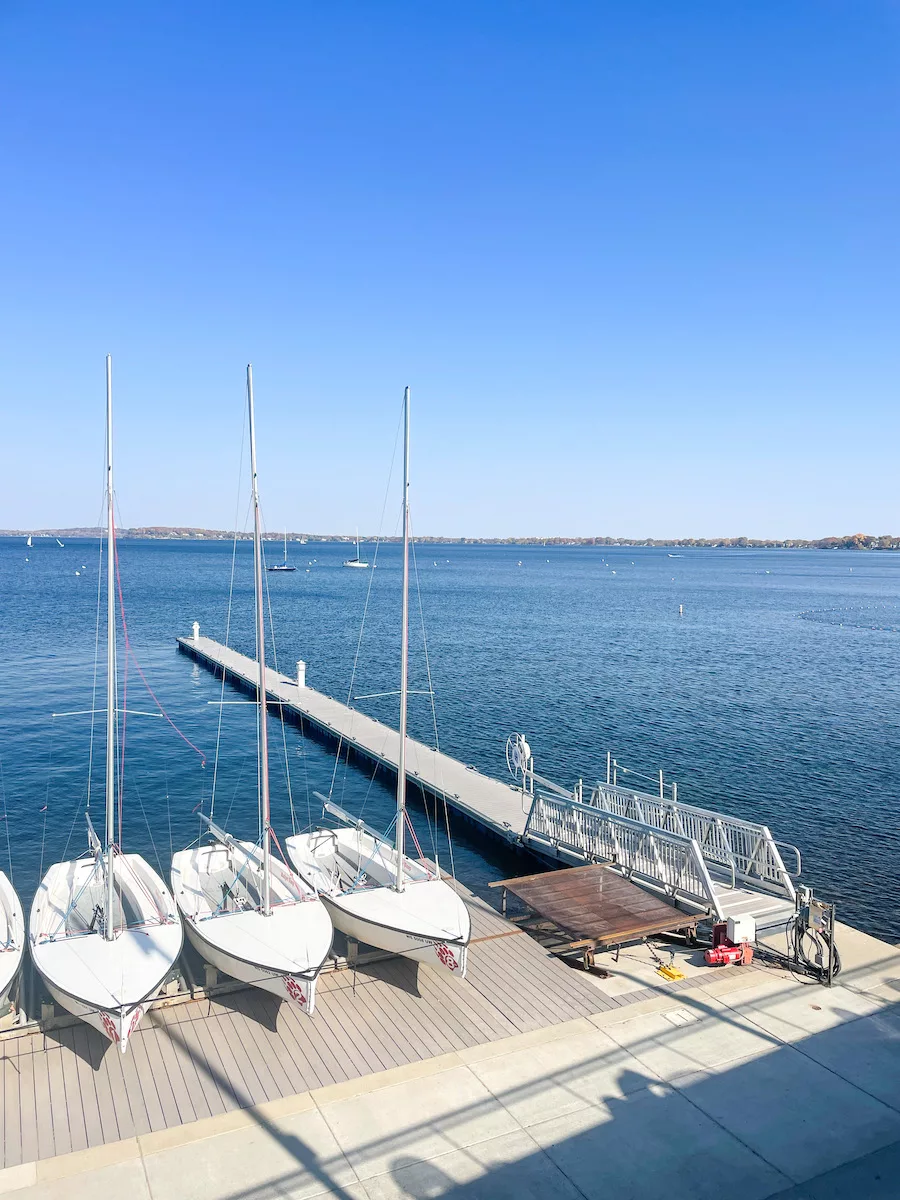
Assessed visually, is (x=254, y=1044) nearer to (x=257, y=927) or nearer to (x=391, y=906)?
(x=257, y=927)

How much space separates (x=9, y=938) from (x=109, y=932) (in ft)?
5.65

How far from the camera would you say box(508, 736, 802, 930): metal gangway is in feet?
51.5

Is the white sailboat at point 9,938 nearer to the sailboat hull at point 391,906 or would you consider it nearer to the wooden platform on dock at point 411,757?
the sailboat hull at point 391,906

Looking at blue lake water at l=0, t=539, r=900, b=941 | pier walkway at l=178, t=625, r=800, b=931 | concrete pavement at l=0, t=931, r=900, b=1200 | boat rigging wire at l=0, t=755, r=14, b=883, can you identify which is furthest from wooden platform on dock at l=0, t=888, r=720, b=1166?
boat rigging wire at l=0, t=755, r=14, b=883

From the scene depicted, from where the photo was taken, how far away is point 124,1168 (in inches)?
358

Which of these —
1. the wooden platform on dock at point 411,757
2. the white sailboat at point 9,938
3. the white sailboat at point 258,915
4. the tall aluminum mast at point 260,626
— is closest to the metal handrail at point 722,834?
the wooden platform on dock at point 411,757

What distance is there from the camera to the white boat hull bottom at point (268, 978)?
461 inches

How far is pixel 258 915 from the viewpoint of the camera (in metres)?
13.6

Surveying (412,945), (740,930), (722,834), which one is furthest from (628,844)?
(412,945)

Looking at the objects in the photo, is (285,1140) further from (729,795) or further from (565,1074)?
(729,795)

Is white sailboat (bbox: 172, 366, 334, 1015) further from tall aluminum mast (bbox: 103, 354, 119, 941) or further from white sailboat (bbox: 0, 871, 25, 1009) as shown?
white sailboat (bbox: 0, 871, 25, 1009)

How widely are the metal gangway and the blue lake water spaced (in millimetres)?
2862

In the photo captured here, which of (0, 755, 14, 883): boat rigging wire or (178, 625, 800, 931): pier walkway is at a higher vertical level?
(178, 625, 800, 931): pier walkway

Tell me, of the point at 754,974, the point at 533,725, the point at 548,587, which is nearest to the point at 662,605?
the point at 548,587
